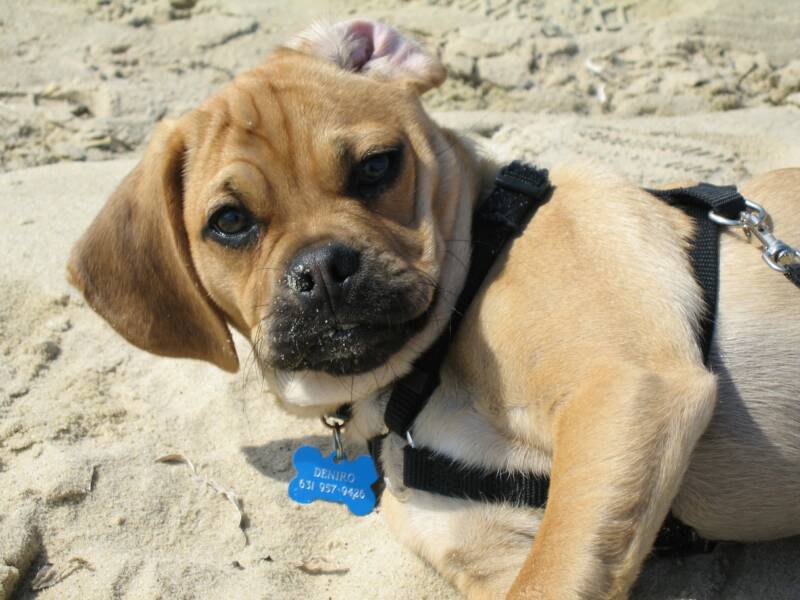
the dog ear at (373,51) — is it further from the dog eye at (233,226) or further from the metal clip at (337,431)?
the metal clip at (337,431)

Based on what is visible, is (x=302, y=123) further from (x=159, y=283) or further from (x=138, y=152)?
(x=138, y=152)

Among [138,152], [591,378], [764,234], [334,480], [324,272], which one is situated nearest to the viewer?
[591,378]

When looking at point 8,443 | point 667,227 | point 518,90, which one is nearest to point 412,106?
point 667,227

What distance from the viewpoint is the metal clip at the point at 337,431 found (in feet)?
10.5

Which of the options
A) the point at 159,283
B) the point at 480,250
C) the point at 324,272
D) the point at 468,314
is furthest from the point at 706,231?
the point at 159,283

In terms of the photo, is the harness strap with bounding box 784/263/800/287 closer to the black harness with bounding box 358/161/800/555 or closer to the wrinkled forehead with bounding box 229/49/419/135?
the black harness with bounding box 358/161/800/555

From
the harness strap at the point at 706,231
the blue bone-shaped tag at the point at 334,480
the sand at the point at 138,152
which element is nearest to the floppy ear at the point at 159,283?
the blue bone-shaped tag at the point at 334,480

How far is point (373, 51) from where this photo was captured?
11.4 ft

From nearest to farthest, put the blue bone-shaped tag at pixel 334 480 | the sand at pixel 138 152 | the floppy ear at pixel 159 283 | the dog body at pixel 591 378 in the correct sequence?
the dog body at pixel 591 378, the sand at pixel 138 152, the floppy ear at pixel 159 283, the blue bone-shaped tag at pixel 334 480

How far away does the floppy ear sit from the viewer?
3.14 meters

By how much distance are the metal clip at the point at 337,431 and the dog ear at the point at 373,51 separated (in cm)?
134

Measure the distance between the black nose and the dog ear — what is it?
1.03 metres

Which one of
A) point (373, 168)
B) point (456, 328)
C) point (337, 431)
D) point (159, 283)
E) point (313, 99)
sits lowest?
point (337, 431)

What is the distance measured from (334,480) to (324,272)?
1.09 meters
